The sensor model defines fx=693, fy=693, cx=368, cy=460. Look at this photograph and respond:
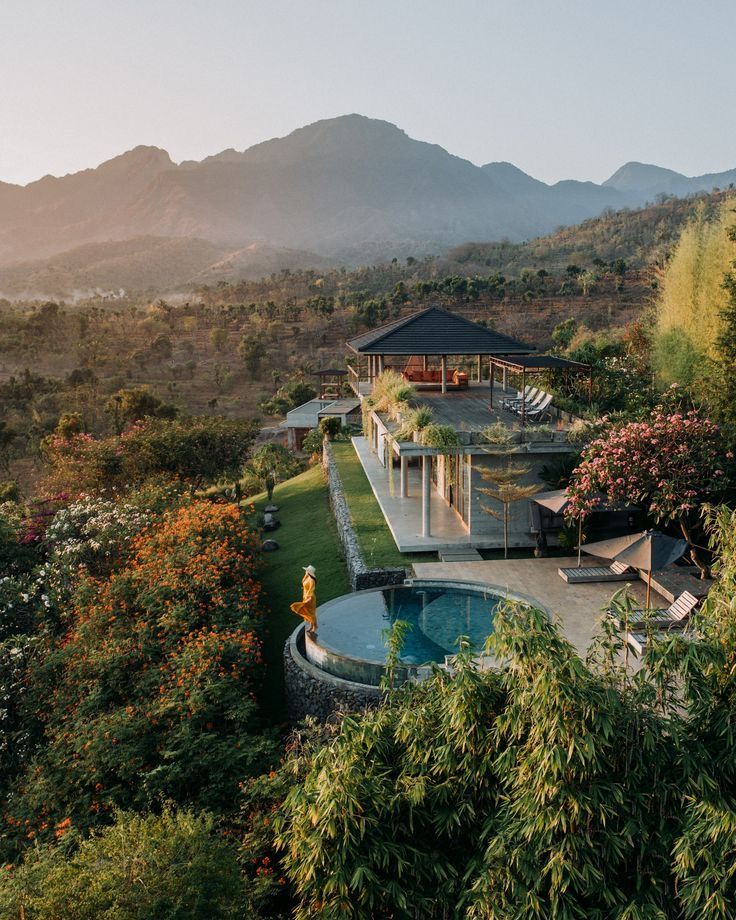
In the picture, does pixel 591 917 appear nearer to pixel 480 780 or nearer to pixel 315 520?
pixel 480 780

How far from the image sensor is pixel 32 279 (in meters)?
146

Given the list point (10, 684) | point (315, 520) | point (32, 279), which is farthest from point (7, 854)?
point (32, 279)

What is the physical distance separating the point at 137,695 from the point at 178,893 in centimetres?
515

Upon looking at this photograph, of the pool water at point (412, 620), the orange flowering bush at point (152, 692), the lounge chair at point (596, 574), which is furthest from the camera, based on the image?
the lounge chair at point (596, 574)

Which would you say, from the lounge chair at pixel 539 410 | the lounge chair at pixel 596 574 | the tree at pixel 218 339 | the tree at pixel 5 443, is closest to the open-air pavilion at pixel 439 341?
the lounge chair at pixel 539 410

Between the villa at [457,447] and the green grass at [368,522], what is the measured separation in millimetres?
257

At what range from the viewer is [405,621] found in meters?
11.4

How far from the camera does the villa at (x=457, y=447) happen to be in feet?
55.2

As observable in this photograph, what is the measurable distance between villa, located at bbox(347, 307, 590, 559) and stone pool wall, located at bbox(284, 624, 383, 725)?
491 cm

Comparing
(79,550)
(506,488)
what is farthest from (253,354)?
(506,488)

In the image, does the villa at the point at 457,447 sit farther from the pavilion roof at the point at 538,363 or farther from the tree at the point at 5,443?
the tree at the point at 5,443

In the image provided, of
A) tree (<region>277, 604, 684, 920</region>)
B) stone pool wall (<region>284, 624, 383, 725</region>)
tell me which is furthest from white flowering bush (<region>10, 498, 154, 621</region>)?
tree (<region>277, 604, 684, 920</region>)

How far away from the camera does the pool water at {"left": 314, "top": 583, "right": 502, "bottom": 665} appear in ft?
40.0

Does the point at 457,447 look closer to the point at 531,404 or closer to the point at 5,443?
the point at 531,404
